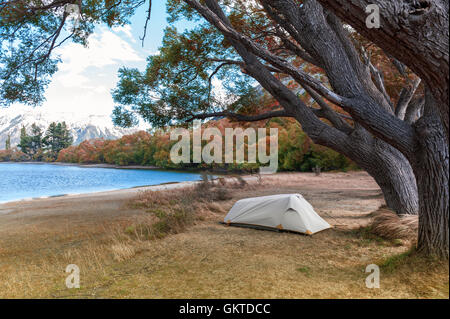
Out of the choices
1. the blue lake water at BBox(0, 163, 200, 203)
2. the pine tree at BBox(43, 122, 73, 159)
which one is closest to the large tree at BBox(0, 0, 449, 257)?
the blue lake water at BBox(0, 163, 200, 203)

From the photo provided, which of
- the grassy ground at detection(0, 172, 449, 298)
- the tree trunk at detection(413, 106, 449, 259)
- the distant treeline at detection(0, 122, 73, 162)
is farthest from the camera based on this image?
the distant treeline at detection(0, 122, 73, 162)

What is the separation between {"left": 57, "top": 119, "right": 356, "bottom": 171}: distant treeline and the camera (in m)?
30.8

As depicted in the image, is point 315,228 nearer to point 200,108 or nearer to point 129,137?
point 200,108

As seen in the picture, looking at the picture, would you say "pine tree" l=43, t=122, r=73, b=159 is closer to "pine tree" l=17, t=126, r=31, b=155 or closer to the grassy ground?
"pine tree" l=17, t=126, r=31, b=155

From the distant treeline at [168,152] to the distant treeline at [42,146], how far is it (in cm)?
212

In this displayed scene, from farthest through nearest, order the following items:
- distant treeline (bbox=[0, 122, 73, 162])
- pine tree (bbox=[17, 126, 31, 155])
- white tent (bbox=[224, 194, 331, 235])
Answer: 1. distant treeline (bbox=[0, 122, 73, 162])
2. pine tree (bbox=[17, 126, 31, 155])
3. white tent (bbox=[224, 194, 331, 235])

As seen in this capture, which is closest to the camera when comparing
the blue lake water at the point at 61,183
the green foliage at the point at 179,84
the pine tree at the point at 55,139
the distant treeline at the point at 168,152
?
the green foliage at the point at 179,84

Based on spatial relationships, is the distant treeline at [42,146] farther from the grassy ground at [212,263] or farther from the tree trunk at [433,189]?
the tree trunk at [433,189]

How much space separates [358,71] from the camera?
5707mm

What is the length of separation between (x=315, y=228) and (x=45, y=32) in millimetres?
9352

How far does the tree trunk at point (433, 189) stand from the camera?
3080mm

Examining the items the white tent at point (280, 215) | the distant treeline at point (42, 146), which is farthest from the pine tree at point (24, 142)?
the white tent at point (280, 215)

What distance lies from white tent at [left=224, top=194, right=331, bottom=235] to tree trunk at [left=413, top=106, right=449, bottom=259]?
2498 millimetres

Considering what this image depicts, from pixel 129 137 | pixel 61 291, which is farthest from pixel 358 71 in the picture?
pixel 129 137
